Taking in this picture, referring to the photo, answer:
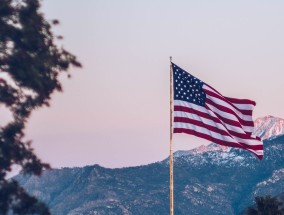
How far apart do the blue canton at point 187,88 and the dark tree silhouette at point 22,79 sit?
6203mm

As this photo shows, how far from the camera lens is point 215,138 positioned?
3578 cm

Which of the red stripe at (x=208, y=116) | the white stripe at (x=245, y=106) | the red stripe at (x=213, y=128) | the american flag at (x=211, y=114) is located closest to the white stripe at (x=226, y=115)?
the american flag at (x=211, y=114)

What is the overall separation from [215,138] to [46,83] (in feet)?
29.6

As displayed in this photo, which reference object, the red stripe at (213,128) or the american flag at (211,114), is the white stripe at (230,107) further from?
the red stripe at (213,128)

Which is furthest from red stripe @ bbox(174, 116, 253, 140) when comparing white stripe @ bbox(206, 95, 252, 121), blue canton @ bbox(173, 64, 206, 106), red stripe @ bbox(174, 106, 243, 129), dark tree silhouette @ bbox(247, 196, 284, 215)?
dark tree silhouette @ bbox(247, 196, 284, 215)

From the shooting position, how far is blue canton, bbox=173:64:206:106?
120 feet

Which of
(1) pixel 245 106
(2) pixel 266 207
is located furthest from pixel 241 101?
(2) pixel 266 207

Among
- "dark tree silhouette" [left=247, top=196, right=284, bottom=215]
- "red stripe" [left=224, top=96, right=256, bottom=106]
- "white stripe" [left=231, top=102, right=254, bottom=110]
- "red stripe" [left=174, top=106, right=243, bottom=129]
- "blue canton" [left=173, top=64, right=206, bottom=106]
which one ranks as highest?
"dark tree silhouette" [left=247, top=196, right=284, bottom=215]

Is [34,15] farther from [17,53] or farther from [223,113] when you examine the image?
[223,113]

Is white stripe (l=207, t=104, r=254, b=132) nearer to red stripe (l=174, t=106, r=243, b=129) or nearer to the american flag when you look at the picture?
the american flag

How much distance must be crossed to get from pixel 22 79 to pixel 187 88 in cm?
906

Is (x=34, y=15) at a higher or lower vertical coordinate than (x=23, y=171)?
higher

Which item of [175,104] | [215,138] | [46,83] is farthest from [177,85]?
[46,83]

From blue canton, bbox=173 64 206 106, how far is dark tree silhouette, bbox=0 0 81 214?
6.20 meters
